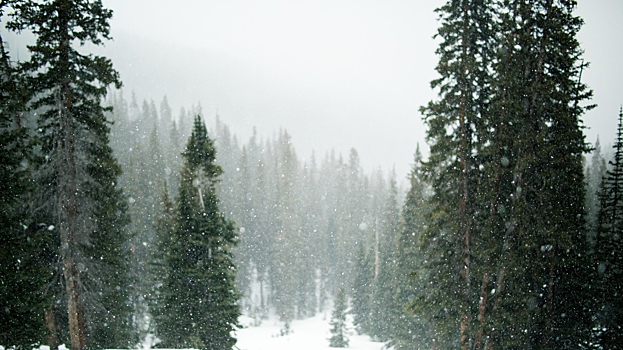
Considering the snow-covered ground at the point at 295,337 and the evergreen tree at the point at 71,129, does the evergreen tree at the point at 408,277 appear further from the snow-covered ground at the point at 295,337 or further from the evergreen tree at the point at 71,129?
the evergreen tree at the point at 71,129

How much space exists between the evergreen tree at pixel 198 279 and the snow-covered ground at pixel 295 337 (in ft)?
39.8

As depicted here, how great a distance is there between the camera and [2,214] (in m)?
8.91

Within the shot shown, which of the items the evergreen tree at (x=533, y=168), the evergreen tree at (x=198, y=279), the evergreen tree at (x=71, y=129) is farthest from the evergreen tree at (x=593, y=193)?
the evergreen tree at (x=198, y=279)

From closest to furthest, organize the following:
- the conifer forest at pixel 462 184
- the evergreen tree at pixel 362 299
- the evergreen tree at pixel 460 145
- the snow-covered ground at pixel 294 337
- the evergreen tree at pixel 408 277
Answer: the conifer forest at pixel 462 184, the evergreen tree at pixel 460 145, the evergreen tree at pixel 408 277, the snow-covered ground at pixel 294 337, the evergreen tree at pixel 362 299

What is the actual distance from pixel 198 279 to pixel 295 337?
982 inches

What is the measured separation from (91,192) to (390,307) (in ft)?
94.0

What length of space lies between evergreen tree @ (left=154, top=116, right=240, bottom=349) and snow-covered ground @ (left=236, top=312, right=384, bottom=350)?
12.1 m

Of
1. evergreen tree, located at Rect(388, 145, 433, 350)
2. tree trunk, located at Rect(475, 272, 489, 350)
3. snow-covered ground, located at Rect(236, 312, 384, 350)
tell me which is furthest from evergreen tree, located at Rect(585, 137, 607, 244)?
snow-covered ground, located at Rect(236, 312, 384, 350)

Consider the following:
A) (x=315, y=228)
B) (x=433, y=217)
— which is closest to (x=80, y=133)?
(x=433, y=217)

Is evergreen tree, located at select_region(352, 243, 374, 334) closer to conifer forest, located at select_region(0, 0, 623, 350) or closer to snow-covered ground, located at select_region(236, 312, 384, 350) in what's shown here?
snow-covered ground, located at select_region(236, 312, 384, 350)

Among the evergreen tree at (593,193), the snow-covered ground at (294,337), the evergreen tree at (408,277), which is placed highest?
the evergreen tree at (593,193)

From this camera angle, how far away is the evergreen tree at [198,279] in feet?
61.2

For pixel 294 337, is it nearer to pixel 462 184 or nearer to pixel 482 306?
pixel 482 306

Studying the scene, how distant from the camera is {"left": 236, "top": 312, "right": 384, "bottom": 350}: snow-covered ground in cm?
3226
